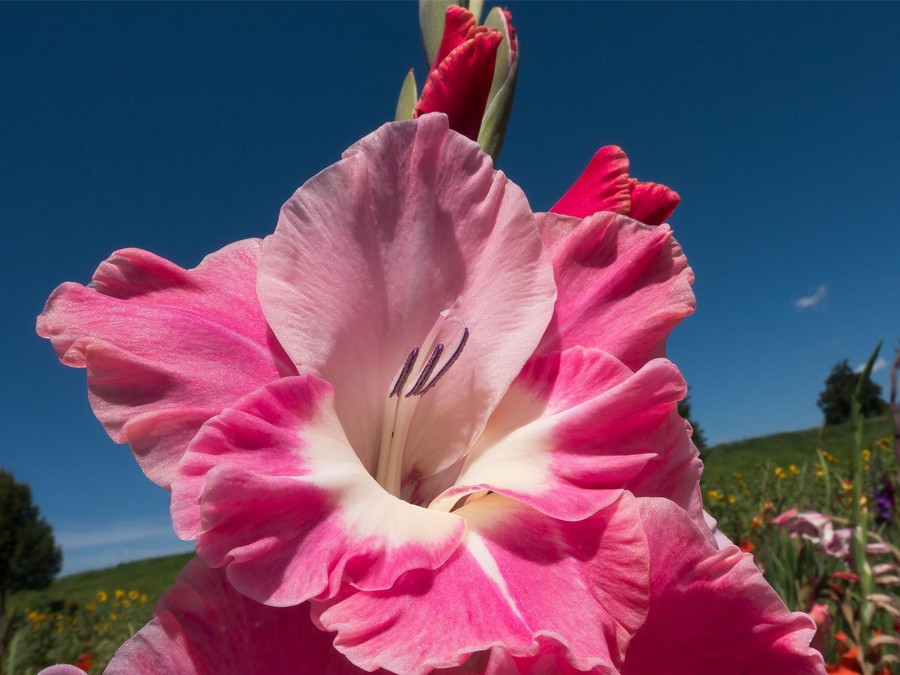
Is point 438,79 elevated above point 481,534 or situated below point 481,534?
above

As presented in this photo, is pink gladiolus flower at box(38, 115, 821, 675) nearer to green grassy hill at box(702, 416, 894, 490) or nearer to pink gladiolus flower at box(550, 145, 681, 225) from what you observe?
pink gladiolus flower at box(550, 145, 681, 225)

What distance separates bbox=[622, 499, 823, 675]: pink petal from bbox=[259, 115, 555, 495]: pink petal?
22cm

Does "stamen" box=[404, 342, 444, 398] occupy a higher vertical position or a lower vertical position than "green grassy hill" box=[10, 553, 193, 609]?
lower

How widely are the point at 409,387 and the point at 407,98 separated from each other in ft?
1.42

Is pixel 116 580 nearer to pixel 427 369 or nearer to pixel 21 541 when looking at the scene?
pixel 21 541

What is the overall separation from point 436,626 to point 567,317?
1.15ft

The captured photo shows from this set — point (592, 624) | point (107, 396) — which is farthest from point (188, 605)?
point (592, 624)

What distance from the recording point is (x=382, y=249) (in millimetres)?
700

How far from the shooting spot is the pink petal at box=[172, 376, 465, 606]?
19.6 inches

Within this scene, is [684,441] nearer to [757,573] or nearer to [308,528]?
[757,573]

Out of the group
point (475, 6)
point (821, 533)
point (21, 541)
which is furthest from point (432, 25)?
point (21, 541)

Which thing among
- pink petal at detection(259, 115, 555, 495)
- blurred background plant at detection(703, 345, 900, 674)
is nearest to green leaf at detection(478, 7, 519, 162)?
pink petal at detection(259, 115, 555, 495)

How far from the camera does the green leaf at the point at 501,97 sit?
93 cm

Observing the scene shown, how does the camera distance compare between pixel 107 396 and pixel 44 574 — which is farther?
pixel 44 574
